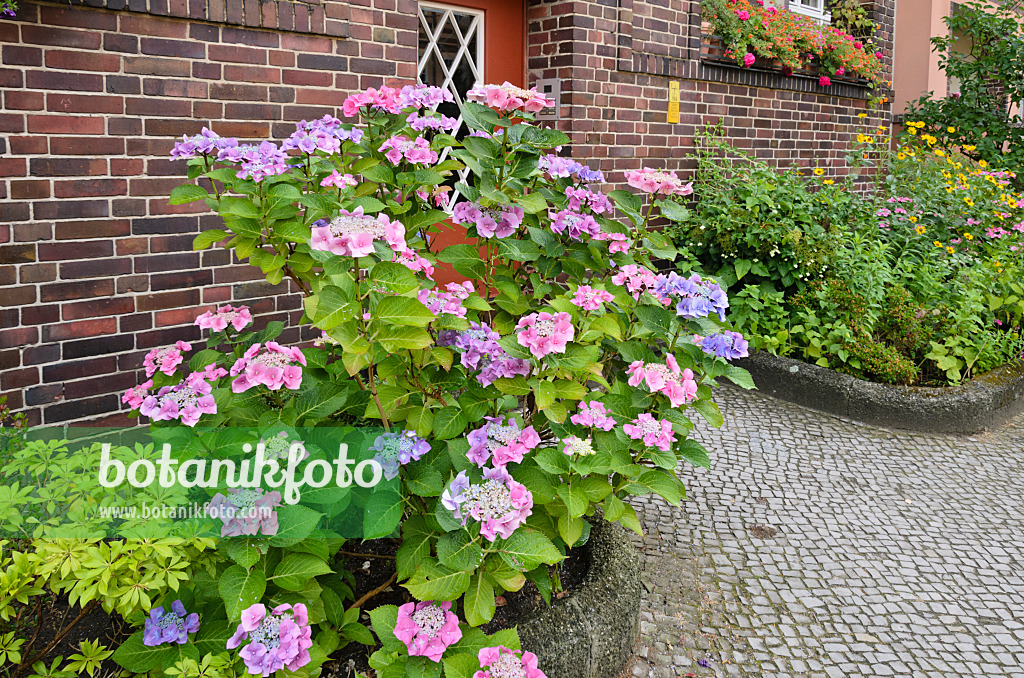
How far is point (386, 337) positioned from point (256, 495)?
485 millimetres

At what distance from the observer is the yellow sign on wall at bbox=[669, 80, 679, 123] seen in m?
6.52

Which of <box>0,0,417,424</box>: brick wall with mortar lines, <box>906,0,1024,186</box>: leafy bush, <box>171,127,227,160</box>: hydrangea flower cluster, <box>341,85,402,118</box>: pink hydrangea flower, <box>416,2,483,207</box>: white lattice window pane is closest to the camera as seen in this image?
<box>171,127,227,160</box>: hydrangea flower cluster

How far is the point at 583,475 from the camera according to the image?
2.26 m

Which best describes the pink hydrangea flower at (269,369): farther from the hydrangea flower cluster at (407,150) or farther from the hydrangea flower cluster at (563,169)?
the hydrangea flower cluster at (563,169)

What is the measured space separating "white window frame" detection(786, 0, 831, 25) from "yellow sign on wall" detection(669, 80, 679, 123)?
2629mm

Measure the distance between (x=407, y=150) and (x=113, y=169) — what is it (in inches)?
70.0

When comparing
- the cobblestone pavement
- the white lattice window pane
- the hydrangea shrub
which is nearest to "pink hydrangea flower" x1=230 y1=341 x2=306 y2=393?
the hydrangea shrub

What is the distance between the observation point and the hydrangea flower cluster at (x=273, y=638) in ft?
5.73

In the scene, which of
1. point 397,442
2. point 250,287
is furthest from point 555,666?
point 250,287

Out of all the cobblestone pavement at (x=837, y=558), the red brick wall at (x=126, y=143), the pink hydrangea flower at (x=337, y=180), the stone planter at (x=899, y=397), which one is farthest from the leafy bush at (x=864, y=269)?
the pink hydrangea flower at (x=337, y=180)

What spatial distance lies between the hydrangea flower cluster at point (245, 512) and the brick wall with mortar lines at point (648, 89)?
14.7ft

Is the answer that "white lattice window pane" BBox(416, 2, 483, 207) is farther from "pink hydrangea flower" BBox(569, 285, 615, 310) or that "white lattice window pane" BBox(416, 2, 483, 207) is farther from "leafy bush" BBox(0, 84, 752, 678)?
"pink hydrangea flower" BBox(569, 285, 615, 310)

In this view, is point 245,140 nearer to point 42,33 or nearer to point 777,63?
point 42,33

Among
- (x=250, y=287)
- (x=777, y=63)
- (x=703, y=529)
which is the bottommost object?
(x=703, y=529)
